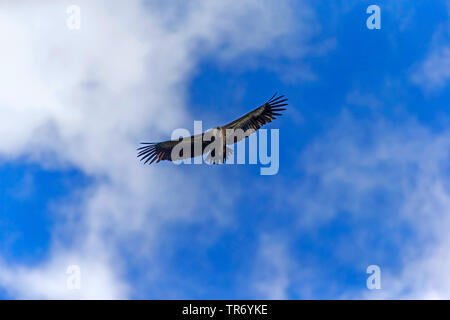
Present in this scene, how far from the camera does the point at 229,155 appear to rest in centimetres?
3062

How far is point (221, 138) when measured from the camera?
3041 cm

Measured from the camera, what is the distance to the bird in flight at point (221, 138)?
3038cm

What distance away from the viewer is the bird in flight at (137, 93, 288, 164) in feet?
99.7
